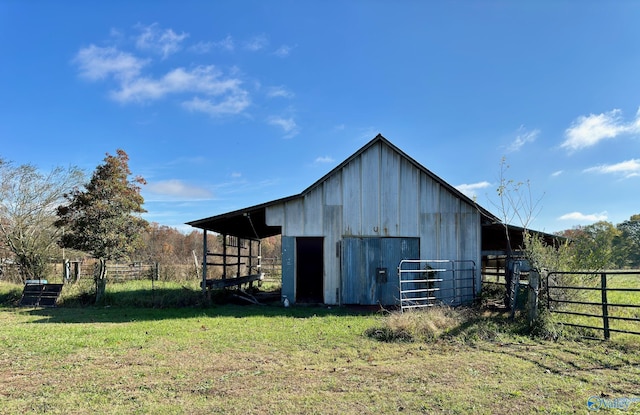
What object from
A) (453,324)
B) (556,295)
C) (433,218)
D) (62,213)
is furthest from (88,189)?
(556,295)

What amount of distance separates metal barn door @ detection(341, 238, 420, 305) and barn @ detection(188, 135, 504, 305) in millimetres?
33

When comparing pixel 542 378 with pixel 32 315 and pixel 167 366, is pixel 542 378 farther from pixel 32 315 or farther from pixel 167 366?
pixel 32 315

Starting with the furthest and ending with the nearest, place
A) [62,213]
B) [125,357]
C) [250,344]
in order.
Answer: [62,213] → [250,344] → [125,357]

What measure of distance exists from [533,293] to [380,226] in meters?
5.46

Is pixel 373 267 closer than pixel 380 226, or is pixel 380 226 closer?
pixel 373 267

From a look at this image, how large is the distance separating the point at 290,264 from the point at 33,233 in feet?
59.1

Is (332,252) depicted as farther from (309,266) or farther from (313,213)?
(309,266)

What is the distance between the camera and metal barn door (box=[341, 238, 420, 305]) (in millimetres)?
13172

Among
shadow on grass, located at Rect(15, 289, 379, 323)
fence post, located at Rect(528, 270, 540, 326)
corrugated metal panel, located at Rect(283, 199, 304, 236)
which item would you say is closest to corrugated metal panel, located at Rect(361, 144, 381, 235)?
corrugated metal panel, located at Rect(283, 199, 304, 236)

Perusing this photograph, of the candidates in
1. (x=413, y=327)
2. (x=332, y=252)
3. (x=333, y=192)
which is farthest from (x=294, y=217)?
(x=413, y=327)

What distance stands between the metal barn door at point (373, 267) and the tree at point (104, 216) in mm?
10185

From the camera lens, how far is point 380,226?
13.4 m

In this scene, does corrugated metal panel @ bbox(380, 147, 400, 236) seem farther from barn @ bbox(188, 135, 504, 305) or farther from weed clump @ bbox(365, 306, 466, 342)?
weed clump @ bbox(365, 306, 466, 342)

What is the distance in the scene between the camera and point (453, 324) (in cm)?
894
